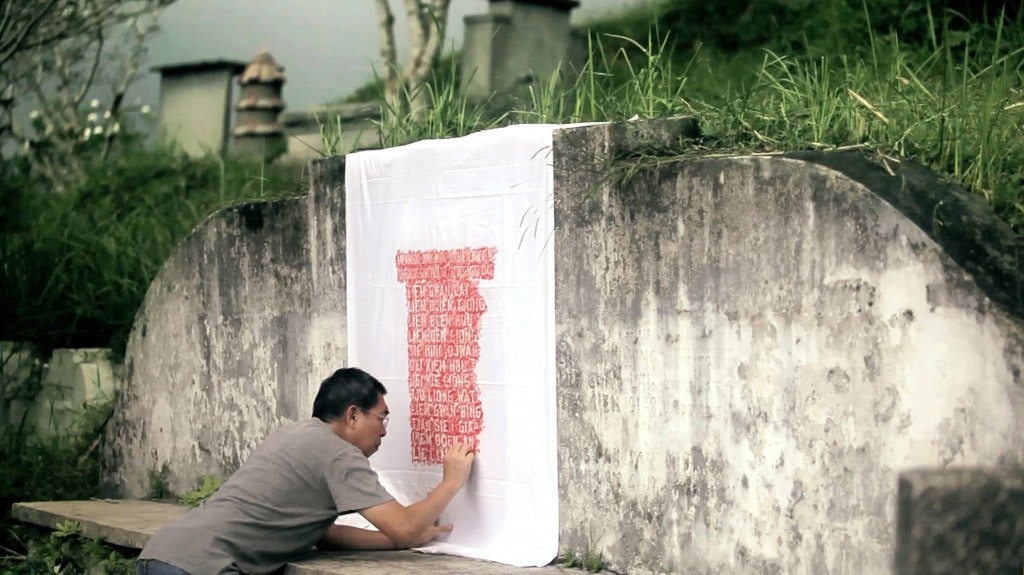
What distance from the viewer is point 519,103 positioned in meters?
7.01

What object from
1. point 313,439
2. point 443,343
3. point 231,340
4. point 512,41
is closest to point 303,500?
point 313,439

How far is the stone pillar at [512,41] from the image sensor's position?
578 inches

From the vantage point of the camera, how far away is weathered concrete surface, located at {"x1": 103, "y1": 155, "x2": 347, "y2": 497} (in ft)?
20.6

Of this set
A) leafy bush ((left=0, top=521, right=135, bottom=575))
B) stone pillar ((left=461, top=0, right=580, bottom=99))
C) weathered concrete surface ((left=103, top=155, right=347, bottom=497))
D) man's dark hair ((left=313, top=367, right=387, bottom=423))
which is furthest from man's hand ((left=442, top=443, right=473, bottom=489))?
stone pillar ((left=461, top=0, right=580, bottom=99))

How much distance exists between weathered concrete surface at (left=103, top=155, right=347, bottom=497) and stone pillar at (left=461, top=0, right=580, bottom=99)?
7411 millimetres

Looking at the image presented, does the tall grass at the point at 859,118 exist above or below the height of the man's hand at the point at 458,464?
above

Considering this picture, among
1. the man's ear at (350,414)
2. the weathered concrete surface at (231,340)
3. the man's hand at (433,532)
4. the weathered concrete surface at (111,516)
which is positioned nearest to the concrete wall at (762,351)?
the man's hand at (433,532)

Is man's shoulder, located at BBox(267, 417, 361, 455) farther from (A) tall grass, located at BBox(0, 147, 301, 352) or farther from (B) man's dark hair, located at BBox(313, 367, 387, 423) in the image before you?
(A) tall grass, located at BBox(0, 147, 301, 352)

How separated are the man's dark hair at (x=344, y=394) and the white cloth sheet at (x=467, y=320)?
35 cm

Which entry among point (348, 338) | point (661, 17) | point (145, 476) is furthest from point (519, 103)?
point (661, 17)

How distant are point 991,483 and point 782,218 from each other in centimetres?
97

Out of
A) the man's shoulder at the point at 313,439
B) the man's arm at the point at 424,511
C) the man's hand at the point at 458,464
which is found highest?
the man's shoulder at the point at 313,439

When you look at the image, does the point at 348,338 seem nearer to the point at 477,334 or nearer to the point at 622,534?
the point at 477,334

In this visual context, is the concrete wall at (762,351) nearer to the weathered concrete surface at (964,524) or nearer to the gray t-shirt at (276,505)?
the weathered concrete surface at (964,524)
